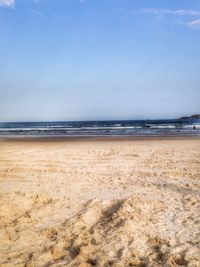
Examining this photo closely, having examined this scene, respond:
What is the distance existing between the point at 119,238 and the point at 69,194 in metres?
2.25

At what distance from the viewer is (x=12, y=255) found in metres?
3.87

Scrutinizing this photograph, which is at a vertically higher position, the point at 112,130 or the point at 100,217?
the point at 112,130

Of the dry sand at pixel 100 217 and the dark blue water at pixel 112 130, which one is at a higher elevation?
the dark blue water at pixel 112 130

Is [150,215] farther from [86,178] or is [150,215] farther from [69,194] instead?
[86,178]

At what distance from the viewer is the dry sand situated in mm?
3730

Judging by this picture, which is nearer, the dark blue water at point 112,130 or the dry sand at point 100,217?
the dry sand at point 100,217

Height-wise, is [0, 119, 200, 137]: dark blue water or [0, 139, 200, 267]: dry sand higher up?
[0, 119, 200, 137]: dark blue water

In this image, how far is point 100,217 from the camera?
5.04m

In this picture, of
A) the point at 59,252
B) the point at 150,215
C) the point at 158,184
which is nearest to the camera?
the point at 59,252

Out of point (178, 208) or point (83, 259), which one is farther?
point (178, 208)

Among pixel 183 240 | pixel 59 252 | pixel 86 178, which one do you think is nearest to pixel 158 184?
pixel 86 178

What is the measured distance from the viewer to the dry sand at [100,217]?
3730mm

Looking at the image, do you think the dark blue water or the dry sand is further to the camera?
the dark blue water

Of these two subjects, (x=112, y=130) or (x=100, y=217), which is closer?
(x=100, y=217)
